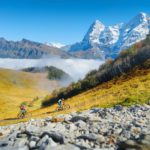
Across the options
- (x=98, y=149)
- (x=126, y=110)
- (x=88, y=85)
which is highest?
(x=88, y=85)

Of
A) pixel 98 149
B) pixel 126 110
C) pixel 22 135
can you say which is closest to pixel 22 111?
pixel 126 110

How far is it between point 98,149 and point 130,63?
8785 centimetres

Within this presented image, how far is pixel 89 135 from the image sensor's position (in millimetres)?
24469

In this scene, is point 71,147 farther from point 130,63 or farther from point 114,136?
point 130,63

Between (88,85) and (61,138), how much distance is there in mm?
91396

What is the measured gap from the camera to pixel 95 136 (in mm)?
24156

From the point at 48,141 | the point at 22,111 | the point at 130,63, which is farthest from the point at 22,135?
the point at 130,63

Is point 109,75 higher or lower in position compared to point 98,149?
higher

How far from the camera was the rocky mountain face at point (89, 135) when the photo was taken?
23.1m

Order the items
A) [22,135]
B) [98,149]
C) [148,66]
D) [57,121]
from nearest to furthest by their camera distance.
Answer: [98,149], [22,135], [57,121], [148,66]

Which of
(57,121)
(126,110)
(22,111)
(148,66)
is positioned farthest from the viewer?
(148,66)

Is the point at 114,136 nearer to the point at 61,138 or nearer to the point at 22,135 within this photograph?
the point at 61,138

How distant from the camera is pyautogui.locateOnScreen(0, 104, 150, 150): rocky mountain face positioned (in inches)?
909

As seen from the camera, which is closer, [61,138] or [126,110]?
[61,138]
